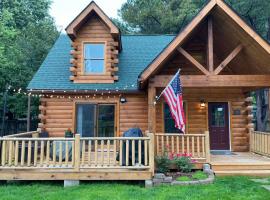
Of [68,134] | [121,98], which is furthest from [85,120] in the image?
[121,98]

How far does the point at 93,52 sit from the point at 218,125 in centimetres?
603

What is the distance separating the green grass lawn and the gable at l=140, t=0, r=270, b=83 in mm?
3178

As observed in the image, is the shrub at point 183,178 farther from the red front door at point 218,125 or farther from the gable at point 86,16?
the gable at point 86,16

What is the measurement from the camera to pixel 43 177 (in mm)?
6770

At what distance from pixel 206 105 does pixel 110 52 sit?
452 centimetres

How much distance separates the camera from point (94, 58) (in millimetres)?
10609

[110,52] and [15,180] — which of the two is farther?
[110,52]

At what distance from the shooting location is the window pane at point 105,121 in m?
10.4

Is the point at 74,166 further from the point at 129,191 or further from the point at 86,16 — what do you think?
the point at 86,16

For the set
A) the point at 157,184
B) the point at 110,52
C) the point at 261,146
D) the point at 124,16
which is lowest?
the point at 157,184

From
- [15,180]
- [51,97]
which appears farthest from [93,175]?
[51,97]

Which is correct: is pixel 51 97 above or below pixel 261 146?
above

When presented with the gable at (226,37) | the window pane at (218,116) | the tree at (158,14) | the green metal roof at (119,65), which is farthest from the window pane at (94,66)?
the tree at (158,14)

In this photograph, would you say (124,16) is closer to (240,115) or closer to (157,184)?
(240,115)
